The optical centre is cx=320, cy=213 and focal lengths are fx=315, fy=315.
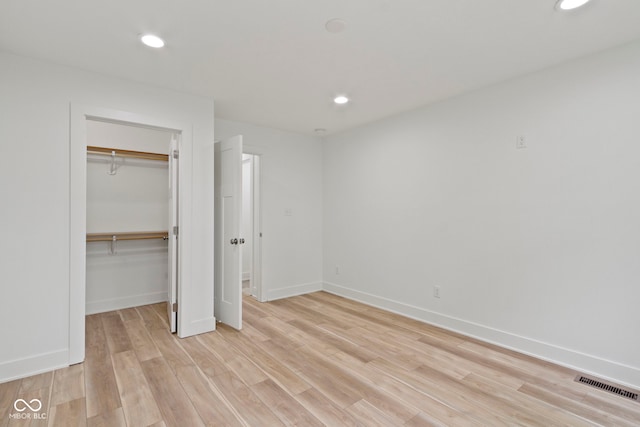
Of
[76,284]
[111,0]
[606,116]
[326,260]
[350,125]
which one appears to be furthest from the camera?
[326,260]

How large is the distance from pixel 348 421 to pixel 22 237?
277 centimetres

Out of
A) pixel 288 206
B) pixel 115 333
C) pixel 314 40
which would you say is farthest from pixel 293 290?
pixel 314 40

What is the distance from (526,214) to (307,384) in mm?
2384

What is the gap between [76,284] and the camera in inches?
104

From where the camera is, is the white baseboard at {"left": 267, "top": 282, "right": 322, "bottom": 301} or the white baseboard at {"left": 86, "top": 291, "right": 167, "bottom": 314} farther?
the white baseboard at {"left": 267, "top": 282, "right": 322, "bottom": 301}

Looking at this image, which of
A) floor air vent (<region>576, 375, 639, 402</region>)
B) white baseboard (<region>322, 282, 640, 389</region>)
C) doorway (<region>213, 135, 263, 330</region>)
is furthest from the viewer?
doorway (<region>213, 135, 263, 330</region>)

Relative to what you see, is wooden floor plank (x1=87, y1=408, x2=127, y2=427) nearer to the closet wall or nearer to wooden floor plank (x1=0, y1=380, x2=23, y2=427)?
wooden floor plank (x1=0, y1=380, x2=23, y2=427)

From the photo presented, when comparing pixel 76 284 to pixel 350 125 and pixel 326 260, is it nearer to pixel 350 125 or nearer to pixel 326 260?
pixel 326 260

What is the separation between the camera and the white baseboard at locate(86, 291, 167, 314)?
3.92 meters

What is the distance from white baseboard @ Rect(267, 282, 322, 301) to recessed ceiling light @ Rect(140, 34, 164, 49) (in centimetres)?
332

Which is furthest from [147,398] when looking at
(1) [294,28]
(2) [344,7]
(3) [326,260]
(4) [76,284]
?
(3) [326,260]

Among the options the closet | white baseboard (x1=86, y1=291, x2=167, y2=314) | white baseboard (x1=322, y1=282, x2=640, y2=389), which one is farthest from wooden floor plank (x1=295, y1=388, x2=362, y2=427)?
white baseboard (x1=86, y1=291, x2=167, y2=314)

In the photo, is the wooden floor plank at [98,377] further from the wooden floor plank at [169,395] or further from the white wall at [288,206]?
the white wall at [288,206]

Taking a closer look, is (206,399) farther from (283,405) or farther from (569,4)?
(569,4)
